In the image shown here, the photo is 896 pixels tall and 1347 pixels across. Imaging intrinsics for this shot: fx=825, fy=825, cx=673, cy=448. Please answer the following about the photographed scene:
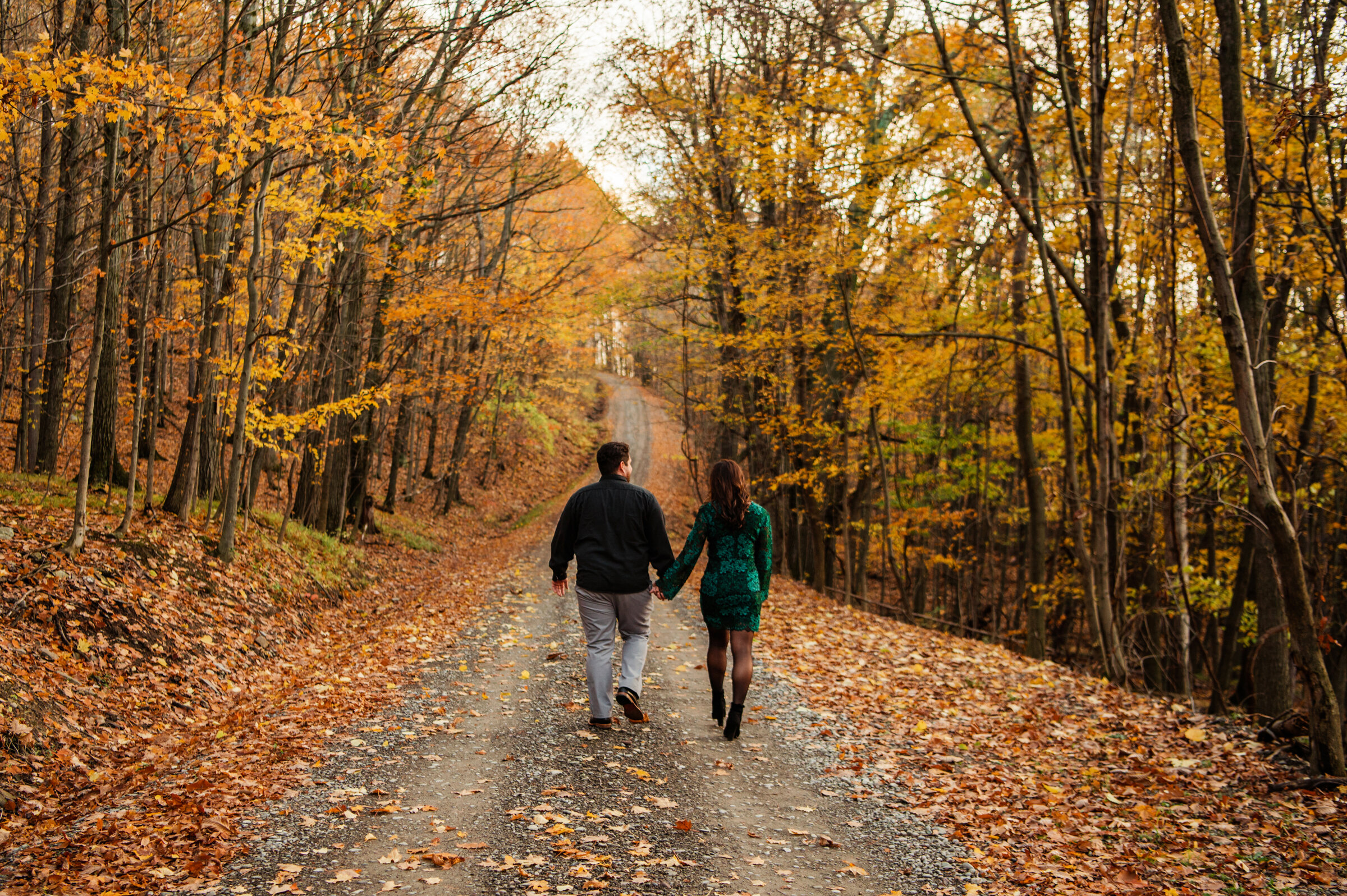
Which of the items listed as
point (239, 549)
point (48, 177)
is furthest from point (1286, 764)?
point (48, 177)

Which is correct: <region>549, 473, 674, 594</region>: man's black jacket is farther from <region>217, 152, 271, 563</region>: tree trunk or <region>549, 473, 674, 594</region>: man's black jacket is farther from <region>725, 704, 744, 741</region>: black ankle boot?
<region>217, 152, 271, 563</region>: tree trunk

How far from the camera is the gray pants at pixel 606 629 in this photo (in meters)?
6.02

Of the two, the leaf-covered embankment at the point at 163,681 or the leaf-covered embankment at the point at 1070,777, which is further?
the leaf-covered embankment at the point at 1070,777

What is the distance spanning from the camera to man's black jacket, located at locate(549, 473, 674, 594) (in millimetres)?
5945

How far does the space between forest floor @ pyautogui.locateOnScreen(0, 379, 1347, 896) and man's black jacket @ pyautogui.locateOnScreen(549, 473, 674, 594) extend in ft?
3.69

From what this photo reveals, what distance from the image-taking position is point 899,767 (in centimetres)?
576

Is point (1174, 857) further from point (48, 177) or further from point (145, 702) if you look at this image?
point (48, 177)

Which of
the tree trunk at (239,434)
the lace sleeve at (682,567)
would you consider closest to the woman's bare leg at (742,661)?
the lace sleeve at (682,567)

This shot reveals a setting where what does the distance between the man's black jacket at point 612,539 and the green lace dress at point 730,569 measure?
0.63 feet

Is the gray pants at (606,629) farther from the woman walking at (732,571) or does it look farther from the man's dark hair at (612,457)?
the man's dark hair at (612,457)

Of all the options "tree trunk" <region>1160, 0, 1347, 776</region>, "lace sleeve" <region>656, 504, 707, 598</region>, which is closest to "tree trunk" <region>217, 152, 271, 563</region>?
"lace sleeve" <region>656, 504, 707, 598</region>

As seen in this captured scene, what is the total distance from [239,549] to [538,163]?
9.56 metres

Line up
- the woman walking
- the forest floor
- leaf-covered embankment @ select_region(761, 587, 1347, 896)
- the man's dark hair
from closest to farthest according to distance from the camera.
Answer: the forest floor < leaf-covered embankment @ select_region(761, 587, 1347, 896) < the woman walking < the man's dark hair

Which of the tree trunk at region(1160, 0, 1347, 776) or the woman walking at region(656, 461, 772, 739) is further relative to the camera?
the woman walking at region(656, 461, 772, 739)
